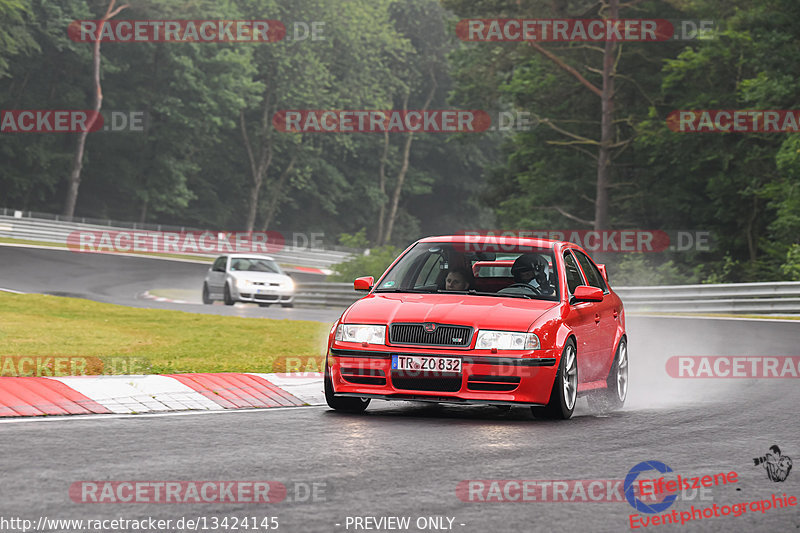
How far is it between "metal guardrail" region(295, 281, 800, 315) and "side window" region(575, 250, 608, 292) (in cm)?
1355

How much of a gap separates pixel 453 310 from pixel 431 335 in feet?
1.09

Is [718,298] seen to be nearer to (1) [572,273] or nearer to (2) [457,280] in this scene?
(1) [572,273]

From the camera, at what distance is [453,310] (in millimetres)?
9461

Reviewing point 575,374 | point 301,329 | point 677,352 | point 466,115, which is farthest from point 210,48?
point 575,374

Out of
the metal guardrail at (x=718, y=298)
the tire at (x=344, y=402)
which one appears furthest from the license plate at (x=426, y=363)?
the metal guardrail at (x=718, y=298)

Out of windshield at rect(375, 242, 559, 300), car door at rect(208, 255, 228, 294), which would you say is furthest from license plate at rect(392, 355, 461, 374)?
car door at rect(208, 255, 228, 294)

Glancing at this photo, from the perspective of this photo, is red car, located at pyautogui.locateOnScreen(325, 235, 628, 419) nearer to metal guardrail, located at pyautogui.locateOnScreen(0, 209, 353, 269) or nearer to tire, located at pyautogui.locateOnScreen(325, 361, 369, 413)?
tire, located at pyautogui.locateOnScreen(325, 361, 369, 413)

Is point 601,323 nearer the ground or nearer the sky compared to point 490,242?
nearer the ground

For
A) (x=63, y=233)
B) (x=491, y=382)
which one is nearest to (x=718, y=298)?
(x=491, y=382)

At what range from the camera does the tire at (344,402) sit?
9.66 meters

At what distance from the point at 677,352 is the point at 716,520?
11.7m

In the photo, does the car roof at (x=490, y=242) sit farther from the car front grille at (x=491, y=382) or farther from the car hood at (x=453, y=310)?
the car front grille at (x=491, y=382)

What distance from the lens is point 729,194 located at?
135ft

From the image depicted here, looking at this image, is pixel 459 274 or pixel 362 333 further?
pixel 459 274
